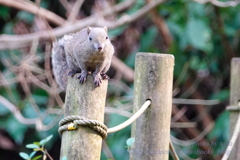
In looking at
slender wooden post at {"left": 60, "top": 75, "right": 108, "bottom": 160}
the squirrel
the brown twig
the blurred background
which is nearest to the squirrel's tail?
the squirrel

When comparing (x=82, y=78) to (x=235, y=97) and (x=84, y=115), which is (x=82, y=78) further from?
(x=235, y=97)

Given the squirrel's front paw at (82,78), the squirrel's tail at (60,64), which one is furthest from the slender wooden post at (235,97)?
the squirrel's front paw at (82,78)

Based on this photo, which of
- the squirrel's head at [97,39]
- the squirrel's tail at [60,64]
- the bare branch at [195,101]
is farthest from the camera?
the bare branch at [195,101]

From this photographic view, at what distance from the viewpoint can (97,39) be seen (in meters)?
2.09

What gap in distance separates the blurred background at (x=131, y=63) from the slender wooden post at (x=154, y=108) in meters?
1.89

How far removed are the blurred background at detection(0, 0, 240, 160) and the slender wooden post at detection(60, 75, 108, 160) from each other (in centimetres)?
212

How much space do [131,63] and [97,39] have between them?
8.13 feet

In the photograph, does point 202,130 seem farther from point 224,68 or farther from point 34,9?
point 34,9

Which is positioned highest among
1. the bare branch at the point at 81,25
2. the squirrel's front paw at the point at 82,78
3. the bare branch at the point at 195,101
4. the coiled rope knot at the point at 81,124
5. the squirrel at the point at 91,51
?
the bare branch at the point at 81,25

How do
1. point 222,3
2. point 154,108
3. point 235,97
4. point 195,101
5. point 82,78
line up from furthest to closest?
point 195,101 < point 222,3 < point 235,97 < point 154,108 < point 82,78

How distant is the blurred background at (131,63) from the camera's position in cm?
419

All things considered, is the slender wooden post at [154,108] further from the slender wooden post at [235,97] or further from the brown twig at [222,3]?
the brown twig at [222,3]

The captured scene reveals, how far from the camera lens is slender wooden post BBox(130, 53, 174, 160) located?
191 centimetres

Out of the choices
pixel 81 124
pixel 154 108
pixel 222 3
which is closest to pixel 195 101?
pixel 222 3
